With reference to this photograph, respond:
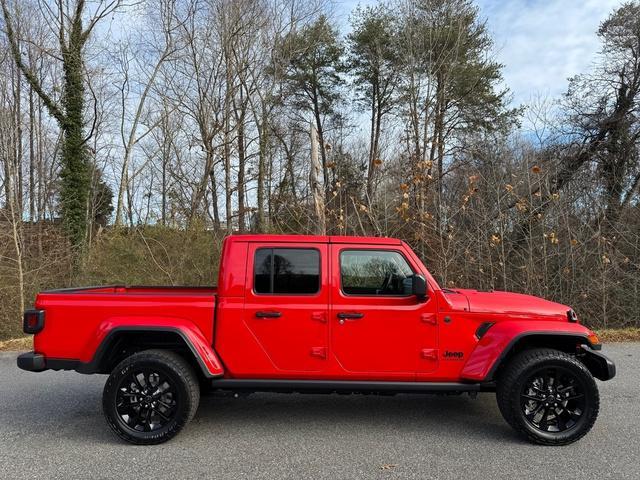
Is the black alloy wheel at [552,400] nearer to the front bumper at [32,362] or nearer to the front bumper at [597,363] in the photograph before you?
the front bumper at [597,363]

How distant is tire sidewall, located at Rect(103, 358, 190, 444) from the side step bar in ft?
0.96

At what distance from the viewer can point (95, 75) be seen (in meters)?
17.5

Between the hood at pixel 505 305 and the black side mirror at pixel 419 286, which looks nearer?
the black side mirror at pixel 419 286

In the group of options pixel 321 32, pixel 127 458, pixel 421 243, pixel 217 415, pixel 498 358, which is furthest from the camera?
pixel 321 32

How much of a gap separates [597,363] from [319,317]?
254cm

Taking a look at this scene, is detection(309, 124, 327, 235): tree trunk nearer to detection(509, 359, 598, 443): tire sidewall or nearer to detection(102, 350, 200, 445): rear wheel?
detection(102, 350, 200, 445): rear wheel

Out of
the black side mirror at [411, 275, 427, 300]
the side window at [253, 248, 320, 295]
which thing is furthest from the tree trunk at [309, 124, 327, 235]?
the black side mirror at [411, 275, 427, 300]

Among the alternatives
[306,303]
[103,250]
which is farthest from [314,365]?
[103,250]

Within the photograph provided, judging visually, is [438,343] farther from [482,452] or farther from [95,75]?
[95,75]

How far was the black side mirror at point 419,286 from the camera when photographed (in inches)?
162

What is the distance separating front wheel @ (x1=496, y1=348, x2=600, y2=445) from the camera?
4.04 metres

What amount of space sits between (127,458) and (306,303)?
73.8 inches

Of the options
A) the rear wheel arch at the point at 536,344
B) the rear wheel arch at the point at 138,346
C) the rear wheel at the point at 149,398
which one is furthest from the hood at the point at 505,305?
the rear wheel at the point at 149,398

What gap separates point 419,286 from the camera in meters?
4.11
